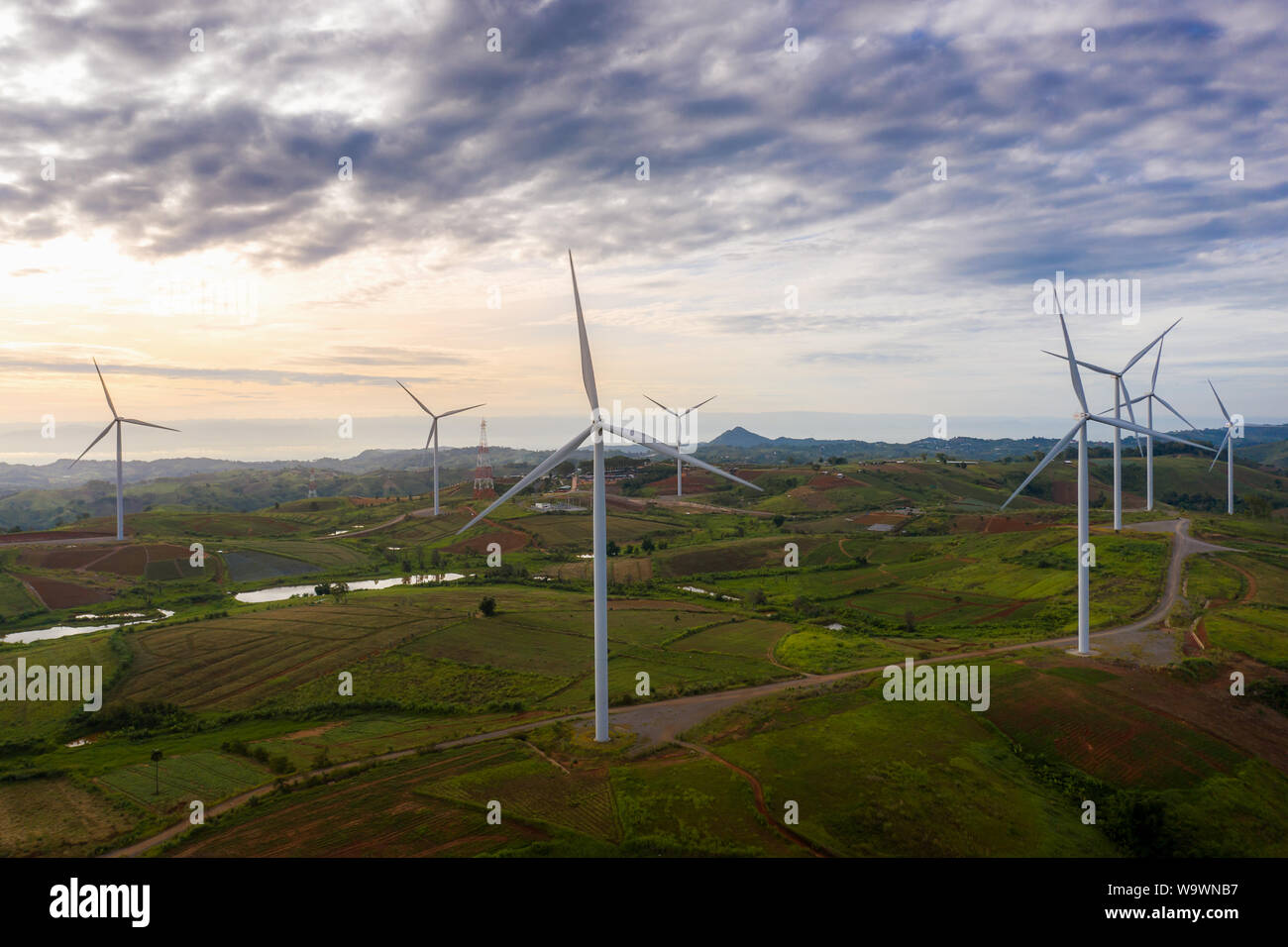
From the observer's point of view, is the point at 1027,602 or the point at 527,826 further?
the point at 1027,602

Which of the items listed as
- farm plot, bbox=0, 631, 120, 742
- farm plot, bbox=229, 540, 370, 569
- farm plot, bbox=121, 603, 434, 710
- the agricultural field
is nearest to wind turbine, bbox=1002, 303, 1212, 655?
the agricultural field

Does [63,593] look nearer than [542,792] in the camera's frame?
No

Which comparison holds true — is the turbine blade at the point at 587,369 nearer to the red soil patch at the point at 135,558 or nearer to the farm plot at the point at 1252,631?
the farm plot at the point at 1252,631

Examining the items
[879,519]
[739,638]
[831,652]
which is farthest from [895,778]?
[879,519]

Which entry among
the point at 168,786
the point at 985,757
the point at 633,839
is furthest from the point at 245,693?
the point at 985,757

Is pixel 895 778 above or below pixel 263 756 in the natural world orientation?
above

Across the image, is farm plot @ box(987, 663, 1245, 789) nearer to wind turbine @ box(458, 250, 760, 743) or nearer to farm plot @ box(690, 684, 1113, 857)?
farm plot @ box(690, 684, 1113, 857)

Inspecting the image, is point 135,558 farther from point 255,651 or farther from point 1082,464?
point 1082,464

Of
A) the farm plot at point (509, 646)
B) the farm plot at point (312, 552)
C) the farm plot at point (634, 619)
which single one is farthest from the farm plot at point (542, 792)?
the farm plot at point (312, 552)
